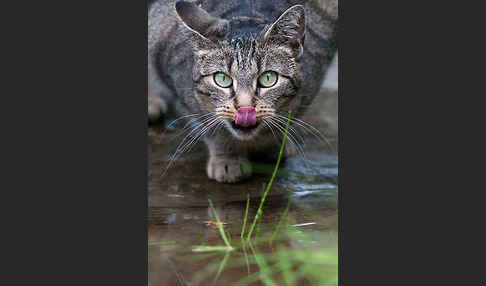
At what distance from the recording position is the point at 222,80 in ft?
9.06

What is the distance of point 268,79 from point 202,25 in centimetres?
50

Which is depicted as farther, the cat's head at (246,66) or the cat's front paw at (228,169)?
the cat's front paw at (228,169)

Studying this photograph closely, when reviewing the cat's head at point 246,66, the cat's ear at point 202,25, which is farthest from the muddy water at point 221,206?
the cat's ear at point 202,25

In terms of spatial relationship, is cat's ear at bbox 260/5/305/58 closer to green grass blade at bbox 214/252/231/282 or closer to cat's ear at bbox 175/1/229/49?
cat's ear at bbox 175/1/229/49

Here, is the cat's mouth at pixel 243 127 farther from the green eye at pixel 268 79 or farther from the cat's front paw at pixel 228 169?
the cat's front paw at pixel 228 169

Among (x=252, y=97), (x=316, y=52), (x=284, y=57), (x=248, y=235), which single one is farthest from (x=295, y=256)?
(x=316, y=52)

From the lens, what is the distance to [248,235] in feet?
8.72

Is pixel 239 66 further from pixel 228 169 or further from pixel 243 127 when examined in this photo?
pixel 228 169

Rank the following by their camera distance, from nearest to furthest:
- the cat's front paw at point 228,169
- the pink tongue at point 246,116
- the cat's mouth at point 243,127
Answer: the pink tongue at point 246,116
the cat's mouth at point 243,127
the cat's front paw at point 228,169

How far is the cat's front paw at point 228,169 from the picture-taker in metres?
3.21

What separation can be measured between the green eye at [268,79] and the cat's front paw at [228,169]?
0.73m

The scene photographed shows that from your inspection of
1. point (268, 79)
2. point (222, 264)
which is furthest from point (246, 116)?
point (222, 264)

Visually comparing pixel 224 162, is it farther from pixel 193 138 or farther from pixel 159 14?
pixel 159 14

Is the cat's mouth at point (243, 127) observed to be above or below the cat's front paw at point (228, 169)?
above
